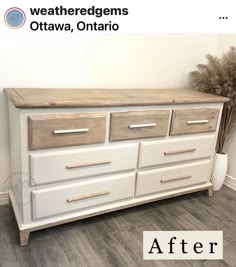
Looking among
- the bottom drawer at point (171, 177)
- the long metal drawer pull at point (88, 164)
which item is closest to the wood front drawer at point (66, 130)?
the long metal drawer pull at point (88, 164)

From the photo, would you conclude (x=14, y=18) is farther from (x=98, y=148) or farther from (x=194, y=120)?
(x=194, y=120)

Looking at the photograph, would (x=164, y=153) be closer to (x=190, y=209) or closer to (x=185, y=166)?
(x=185, y=166)

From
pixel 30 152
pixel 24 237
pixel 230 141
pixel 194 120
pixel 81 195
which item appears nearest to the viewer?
pixel 30 152

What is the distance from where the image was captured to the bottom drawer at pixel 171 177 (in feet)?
5.99

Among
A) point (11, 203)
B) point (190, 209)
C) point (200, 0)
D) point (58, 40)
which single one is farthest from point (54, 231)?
point (200, 0)

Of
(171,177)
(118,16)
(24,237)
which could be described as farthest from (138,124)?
(24,237)

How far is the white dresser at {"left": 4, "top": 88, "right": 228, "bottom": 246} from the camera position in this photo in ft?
4.64

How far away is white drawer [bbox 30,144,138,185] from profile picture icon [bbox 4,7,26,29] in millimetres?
811

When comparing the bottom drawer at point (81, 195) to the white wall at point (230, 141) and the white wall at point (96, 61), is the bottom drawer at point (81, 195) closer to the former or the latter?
the white wall at point (96, 61)

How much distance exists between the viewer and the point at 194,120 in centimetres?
184

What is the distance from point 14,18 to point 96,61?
1.93ft

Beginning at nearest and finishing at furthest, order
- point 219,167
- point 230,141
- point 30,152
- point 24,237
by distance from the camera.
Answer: point 30,152, point 24,237, point 219,167, point 230,141

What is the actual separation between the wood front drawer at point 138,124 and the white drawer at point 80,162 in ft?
0.27

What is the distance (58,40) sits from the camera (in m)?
1.76
